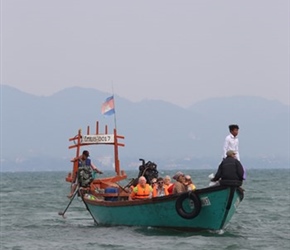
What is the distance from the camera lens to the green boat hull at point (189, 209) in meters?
24.1

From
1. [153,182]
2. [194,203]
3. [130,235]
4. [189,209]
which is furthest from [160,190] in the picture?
[194,203]

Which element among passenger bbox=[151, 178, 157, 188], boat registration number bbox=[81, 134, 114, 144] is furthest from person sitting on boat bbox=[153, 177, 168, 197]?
boat registration number bbox=[81, 134, 114, 144]

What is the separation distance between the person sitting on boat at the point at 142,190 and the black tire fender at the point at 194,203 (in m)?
1.94

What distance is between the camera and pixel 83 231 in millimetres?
28156

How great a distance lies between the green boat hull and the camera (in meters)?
24.1

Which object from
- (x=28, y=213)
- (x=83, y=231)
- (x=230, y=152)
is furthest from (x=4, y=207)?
(x=230, y=152)

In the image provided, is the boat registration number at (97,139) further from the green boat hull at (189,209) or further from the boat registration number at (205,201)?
the boat registration number at (205,201)

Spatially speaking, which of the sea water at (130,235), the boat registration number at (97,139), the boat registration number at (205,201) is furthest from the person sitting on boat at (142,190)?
the boat registration number at (97,139)

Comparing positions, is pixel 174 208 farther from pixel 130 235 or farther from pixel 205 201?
pixel 130 235

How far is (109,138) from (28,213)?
6647 mm

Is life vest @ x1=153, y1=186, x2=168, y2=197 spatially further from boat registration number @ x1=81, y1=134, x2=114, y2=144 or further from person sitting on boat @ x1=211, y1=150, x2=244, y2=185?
boat registration number @ x1=81, y1=134, x2=114, y2=144

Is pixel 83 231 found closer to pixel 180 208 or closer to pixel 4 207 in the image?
pixel 180 208

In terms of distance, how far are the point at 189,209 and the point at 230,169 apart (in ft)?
6.66

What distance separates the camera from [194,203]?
24406mm
